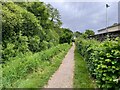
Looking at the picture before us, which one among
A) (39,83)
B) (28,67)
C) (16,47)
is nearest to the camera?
(39,83)

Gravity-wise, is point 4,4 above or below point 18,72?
above

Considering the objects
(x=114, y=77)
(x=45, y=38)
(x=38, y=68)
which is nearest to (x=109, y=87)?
(x=114, y=77)

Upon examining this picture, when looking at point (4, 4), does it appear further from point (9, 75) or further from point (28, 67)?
point (9, 75)

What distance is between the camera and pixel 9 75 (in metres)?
9.75

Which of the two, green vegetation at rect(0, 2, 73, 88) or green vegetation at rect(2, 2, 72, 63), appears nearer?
green vegetation at rect(0, 2, 73, 88)

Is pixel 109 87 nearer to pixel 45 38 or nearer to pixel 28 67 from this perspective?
pixel 28 67

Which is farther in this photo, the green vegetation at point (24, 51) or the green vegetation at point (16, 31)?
the green vegetation at point (16, 31)

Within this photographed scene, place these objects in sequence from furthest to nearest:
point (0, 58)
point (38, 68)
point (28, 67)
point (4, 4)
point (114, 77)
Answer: point (4, 4) → point (0, 58) → point (38, 68) → point (28, 67) → point (114, 77)

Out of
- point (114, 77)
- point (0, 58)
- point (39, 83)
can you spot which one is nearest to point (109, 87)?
point (114, 77)

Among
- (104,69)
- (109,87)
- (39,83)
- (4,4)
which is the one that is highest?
(4,4)

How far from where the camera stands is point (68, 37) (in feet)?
180

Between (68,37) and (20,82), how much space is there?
45.6m

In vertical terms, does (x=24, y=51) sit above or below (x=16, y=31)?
below

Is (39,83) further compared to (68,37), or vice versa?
(68,37)
